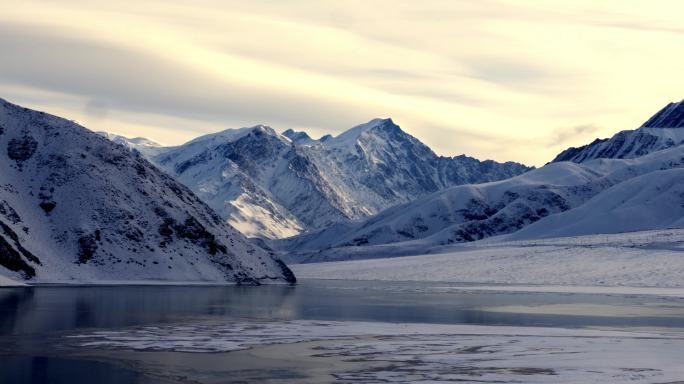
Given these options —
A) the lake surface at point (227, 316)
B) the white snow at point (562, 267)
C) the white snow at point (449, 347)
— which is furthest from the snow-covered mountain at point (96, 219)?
the white snow at point (449, 347)

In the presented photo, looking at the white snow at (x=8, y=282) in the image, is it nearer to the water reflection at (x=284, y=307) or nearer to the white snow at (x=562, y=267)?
the water reflection at (x=284, y=307)

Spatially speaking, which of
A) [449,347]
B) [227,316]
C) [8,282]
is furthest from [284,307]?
[8,282]

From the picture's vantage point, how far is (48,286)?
105938mm

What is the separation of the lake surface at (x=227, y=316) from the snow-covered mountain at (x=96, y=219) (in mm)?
9935

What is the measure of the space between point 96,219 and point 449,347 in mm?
84813

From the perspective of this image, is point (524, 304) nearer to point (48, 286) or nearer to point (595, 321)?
point (595, 321)

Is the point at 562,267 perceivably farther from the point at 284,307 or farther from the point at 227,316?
the point at 227,316

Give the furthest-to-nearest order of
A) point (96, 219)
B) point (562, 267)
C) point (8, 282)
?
point (562, 267), point (96, 219), point (8, 282)

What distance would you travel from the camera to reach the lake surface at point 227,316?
4303cm

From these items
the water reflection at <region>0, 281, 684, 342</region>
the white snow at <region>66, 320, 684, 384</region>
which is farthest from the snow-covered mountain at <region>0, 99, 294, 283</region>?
the white snow at <region>66, 320, 684, 384</region>

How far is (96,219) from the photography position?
12862cm

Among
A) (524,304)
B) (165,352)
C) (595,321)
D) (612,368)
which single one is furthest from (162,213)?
(612,368)

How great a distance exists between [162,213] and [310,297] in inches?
1594

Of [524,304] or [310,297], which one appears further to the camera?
[310,297]
